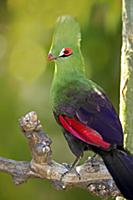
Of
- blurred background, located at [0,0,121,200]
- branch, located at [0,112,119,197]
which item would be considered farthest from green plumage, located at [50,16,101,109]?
blurred background, located at [0,0,121,200]

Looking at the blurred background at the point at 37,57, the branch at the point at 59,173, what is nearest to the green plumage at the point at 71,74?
the branch at the point at 59,173

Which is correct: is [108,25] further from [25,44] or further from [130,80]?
[130,80]

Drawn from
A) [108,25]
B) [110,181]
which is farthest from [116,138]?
[108,25]

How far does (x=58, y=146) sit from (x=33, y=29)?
0.54 meters

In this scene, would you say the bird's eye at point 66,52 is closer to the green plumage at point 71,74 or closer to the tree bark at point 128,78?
the green plumage at point 71,74

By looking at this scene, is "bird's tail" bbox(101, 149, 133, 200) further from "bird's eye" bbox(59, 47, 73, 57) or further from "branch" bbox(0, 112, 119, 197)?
"bird's eye" bbox(59, 47, 73, 57)

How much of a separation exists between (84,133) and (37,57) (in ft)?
3.75

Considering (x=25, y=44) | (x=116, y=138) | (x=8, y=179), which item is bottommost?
(x=8, y=179)

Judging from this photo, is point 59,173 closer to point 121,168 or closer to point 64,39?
point 121,168

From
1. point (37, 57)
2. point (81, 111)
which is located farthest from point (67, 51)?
point (37, 57)

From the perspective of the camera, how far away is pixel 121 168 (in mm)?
1488

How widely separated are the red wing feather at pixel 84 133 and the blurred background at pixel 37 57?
3.08 ft

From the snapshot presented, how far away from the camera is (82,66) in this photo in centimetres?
160

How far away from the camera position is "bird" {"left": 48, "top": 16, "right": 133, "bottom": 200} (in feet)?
4.88
